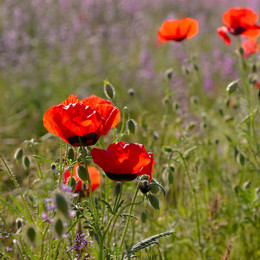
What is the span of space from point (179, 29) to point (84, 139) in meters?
1.27

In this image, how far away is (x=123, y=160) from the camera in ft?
3.55

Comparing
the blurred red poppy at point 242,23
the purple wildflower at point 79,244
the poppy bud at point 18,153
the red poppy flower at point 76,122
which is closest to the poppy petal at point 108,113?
the red poppy flower at point 76,122

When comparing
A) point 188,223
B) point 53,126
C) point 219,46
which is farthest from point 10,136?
point 219,46

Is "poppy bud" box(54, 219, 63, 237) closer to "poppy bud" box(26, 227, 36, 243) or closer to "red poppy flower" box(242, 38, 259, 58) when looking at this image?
"poppy bud" box(26, 227, 36, 243)

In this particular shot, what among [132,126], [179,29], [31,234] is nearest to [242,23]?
[179,29]

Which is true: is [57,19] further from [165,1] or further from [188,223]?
[165,1]

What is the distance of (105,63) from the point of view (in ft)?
14.6

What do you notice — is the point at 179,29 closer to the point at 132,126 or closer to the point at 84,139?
the point at 132,126

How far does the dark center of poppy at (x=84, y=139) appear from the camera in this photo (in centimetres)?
109

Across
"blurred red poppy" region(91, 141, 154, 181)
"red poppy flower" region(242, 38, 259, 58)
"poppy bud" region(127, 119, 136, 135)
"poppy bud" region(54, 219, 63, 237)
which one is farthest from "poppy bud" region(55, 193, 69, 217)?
"red poppy flower" region(242, 38, 259, 58)

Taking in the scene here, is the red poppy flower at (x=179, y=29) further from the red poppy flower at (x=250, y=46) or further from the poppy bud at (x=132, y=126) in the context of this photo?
the poppy bud at (x=132, y=126)

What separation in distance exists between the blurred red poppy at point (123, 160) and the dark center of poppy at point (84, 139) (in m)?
0.04

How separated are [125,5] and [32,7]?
1.05 meters

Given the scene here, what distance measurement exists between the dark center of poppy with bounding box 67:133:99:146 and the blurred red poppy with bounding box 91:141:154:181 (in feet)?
0.13
